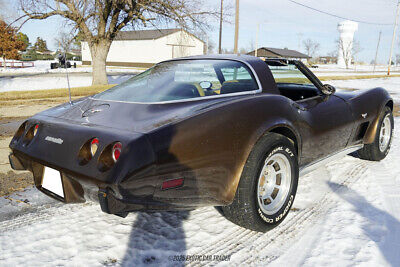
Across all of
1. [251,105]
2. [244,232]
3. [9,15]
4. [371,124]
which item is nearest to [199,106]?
[251,105]

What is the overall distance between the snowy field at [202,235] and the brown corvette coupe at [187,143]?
0.68ft

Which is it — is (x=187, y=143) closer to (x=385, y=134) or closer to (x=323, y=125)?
(x=323, y=125)

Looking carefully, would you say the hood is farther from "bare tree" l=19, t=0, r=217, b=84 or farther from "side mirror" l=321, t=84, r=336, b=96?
Answer: "bare tree" l=19, t=0, r=217, b=84

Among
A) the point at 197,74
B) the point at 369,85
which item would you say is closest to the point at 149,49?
the point at 369,85

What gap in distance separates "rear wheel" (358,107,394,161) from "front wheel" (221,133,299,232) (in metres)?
1.93

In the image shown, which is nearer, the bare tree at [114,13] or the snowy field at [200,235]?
the snowy field at [200,235]

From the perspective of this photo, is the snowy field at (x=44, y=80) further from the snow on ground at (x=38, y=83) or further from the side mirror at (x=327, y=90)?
the side mirror at (x=327, y=90)

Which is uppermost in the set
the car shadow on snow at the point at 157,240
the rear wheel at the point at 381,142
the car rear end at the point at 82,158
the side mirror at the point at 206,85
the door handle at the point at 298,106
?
the side mirror at the point at 206,85

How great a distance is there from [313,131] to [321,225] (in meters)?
0.83

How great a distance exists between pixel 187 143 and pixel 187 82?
2.74ft

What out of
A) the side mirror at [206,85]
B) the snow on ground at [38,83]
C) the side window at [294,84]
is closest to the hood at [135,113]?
the side mirror at [206,85]

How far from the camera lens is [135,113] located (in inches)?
83.9

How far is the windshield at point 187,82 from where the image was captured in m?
2.44

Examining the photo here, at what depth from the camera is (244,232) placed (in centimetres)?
246
